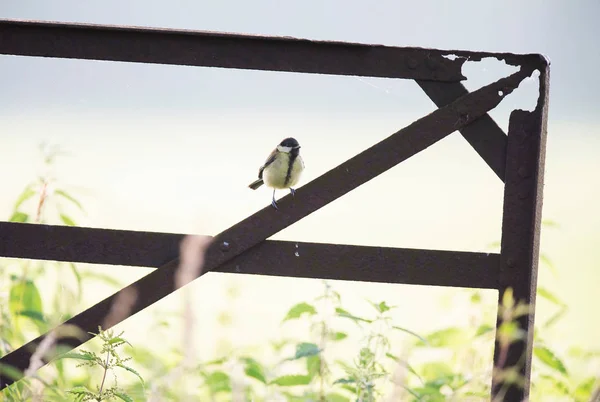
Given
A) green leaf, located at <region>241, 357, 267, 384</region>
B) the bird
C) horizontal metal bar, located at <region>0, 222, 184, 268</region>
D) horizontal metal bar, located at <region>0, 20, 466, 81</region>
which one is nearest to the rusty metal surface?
horizontal metal bar, located at <region>0, 20, 466, 81</region>

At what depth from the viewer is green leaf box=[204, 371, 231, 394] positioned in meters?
2.87

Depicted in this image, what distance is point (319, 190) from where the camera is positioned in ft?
9.46

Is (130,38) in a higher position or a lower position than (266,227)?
higher

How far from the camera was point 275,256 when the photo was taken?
2893 mm

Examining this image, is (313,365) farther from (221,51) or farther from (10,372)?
(221,51)

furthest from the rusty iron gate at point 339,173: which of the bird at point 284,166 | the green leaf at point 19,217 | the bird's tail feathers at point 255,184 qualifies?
the bird's tail feathers at point 255,184

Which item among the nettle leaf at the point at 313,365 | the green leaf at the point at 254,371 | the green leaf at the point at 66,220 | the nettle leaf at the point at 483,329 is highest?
the green leaf at the point at 66,220

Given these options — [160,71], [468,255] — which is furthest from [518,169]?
[160,71]

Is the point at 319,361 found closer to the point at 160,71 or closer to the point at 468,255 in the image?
the point at 468,255

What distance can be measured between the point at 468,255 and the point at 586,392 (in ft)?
2.42

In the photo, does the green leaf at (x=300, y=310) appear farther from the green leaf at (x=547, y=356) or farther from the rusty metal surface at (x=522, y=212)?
the green leaf at (x=547, y=356)

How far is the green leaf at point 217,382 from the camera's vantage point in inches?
113

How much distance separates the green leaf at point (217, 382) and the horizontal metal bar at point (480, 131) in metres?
1.12

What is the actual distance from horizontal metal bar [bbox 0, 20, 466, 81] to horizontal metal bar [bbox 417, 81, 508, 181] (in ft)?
0.13
